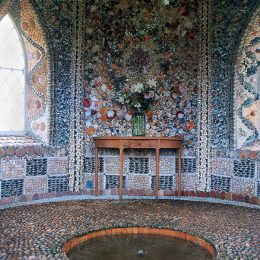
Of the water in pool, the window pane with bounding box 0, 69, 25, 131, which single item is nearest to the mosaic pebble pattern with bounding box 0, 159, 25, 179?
the window pane with bounding box 0, 69, 25, 131

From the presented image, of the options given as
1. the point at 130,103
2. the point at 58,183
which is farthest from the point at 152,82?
the point at 58,183

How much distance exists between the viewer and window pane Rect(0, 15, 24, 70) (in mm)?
6477

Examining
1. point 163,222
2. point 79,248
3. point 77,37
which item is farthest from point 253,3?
point 79,248

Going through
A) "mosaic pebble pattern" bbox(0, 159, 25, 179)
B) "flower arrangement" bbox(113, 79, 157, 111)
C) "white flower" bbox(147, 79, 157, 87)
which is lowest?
"mosaic pebble pattern" bbox(0, 159, 25, 179)

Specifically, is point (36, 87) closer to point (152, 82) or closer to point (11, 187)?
point (11, 187)

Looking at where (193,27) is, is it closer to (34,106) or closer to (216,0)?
(216,0)

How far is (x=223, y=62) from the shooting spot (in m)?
6.67

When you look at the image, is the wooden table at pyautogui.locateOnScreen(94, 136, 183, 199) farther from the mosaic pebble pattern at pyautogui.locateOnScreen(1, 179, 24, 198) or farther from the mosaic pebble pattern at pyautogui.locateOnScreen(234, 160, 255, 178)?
the mosaic pebble pattern at pyautogui.locateOnScreen(1, 179, 24, 198)

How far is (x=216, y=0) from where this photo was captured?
666cm

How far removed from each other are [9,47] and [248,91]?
13.7ft

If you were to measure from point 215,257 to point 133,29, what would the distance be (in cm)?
453

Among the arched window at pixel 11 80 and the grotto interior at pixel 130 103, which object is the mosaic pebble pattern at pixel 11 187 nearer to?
→ the grotto interior at pixel 130 103

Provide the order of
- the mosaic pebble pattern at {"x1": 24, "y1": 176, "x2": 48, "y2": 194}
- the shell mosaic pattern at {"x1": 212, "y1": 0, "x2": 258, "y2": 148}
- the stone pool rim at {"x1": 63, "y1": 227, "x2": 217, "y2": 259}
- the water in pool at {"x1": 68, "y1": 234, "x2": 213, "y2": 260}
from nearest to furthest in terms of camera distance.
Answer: the water in pool at {"x1": 68, "y1": 234, "x2": 213, "y2": 260} < the stone pool rim at {"x1": 63, "y1": 227, "x2": 217, "y2": 259} < the mosaic pebble pattern at {"x1": 24, "y1": 176, "x2": 48, "y2": 194} < the shell mosaic pattern at {"x1": 212, "y1": 0, "x2": 258, "y2": 148}

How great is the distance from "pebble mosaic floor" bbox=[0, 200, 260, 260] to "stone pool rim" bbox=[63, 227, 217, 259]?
2.6 inches
